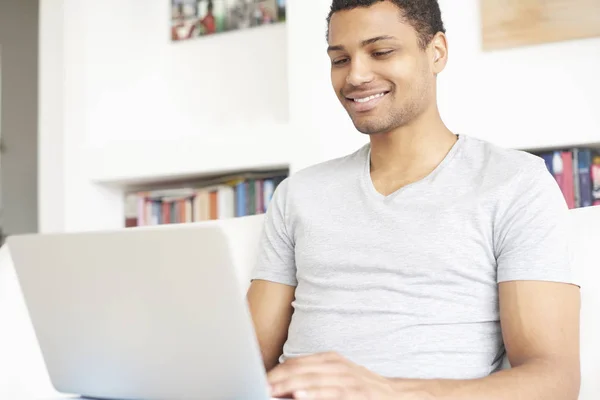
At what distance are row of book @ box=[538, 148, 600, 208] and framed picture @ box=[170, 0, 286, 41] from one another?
1244 mm

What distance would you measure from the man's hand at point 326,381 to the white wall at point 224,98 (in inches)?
65.8

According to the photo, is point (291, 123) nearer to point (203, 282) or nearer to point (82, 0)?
point (82, 0)

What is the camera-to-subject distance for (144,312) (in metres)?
Result: 0.94

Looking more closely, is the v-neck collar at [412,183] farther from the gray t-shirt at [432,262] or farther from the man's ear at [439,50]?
the man's ear at [439,50]

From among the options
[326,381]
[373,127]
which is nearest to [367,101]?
[373,127]

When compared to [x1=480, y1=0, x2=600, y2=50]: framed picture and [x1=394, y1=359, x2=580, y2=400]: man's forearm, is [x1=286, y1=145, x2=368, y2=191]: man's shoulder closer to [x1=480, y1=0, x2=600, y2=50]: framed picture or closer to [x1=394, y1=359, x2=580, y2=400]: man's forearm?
[x1=394, y1=359, x2=580, y2=400]: man's forearm

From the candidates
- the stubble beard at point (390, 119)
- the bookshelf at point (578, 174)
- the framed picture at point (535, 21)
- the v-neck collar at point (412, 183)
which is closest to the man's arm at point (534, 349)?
the v-neck collar at point (412, 183)

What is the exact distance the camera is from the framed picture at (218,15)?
10.1 feet

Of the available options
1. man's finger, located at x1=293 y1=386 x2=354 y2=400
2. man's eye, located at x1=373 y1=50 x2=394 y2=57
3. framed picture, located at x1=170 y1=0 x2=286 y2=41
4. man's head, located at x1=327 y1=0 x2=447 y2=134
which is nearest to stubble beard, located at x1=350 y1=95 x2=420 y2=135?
man's head, located at x1=327 y1=0 x2=447 y2=134

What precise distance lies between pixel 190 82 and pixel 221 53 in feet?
0.64

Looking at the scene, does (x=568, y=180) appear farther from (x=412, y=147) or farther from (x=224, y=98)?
(x=224, y=98)

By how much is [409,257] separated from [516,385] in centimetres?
32

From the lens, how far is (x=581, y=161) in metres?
2.42

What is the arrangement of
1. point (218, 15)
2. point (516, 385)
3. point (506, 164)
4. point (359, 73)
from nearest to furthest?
point (516, 385) < point (506, 164) < point (359, 73) < point (218, 15)
